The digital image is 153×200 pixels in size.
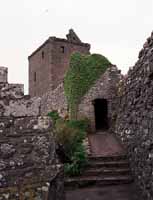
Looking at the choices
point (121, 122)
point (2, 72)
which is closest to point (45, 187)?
point (2, 72)

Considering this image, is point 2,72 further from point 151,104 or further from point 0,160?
point 151,104

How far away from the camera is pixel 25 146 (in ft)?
9.18

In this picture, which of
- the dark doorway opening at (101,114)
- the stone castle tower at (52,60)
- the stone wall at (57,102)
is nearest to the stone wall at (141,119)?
the dark doorway opening at (101,114)

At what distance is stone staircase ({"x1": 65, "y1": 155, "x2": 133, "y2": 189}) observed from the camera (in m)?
8.72

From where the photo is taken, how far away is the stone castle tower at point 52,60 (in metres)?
25.2

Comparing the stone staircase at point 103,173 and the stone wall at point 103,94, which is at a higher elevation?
the stone wall at point 103,94

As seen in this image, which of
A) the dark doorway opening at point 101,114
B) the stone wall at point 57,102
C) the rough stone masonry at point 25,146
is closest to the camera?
the rough stone masonry at point 25,146

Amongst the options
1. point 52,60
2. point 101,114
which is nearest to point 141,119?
point 101,114

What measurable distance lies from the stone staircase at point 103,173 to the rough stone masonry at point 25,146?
239 inches

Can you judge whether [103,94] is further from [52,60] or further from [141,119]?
[52,60]

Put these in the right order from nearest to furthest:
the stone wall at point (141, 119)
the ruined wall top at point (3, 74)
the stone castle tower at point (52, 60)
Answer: the ruined wall top at point (3, 74)
the stone wall at point (141, 119)
the stone castle tower at point (52, 60)

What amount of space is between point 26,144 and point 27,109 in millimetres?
323

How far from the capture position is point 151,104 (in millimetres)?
6855

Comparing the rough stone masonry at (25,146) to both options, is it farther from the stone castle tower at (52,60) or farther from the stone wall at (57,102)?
the stone castle tower at (52,60)
